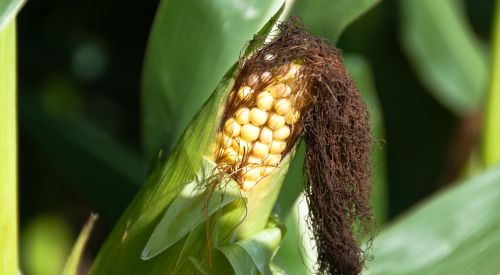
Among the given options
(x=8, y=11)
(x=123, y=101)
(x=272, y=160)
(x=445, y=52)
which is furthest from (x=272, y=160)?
(x=123, y=101)

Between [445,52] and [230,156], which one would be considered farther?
[445,52]

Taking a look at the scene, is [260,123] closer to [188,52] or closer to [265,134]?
[265,134]

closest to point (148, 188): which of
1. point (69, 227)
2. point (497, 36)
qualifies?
point (497, 36)

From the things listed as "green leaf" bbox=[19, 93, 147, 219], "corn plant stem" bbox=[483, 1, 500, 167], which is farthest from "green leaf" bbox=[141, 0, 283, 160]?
"green leaf" bbox=[19, 93, 147, 219]

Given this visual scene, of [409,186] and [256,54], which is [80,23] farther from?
[256,54]

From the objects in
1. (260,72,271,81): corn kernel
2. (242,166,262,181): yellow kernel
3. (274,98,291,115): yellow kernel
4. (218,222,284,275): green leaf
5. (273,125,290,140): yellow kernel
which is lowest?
(218,222,284,275): green leaf

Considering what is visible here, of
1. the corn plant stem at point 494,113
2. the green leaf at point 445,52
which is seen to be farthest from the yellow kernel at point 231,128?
the green leaf at point 445,52

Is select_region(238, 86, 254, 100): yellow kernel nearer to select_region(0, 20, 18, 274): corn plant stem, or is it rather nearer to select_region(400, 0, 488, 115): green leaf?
select_region(0, 20, 18, 274): corn plant stem

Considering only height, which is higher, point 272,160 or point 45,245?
point 272,160
